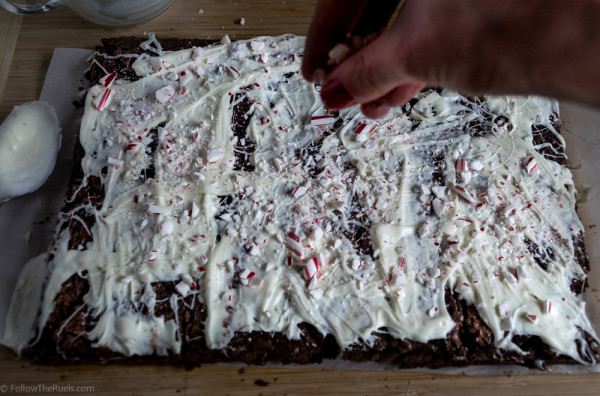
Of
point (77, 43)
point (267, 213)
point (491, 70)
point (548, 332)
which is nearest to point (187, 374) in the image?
point (267, 213)

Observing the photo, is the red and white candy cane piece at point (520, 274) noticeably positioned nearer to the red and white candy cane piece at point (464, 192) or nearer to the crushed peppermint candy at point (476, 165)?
the red and white candy cane piece at point (464, 192)

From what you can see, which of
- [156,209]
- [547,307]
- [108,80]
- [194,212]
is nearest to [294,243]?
[194,212]

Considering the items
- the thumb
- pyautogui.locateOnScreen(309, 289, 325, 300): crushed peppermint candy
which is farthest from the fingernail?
pyautogui.locateOnScreen(309, 289, 325, 300): crushed peppermint candy

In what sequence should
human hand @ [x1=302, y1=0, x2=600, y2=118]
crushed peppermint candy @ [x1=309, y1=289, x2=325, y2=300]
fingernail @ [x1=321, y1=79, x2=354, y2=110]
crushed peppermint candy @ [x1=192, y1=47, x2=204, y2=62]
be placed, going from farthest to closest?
crushed peppermint candy @ [x1=192, y1=47, x2=204, y2=62]
crushed peppermint candy @ [x1=309, y1=289, x2=325, y2=300]
fingernail @ [x1=321, y1=79, x2=354, y2=110]
human hand @ [x1=302, y1=0, x2=600, y2=118]

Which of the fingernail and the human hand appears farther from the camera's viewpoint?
the fingernail

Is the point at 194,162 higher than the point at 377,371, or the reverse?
the point at 194,162

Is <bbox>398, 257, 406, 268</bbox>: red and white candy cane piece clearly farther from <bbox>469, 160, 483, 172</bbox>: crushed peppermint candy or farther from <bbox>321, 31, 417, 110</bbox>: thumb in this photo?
<bbox>321, 31, 417, 110</bbox>: thumb

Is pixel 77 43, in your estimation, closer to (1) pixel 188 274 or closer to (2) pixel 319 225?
(1) pixel 188 274
